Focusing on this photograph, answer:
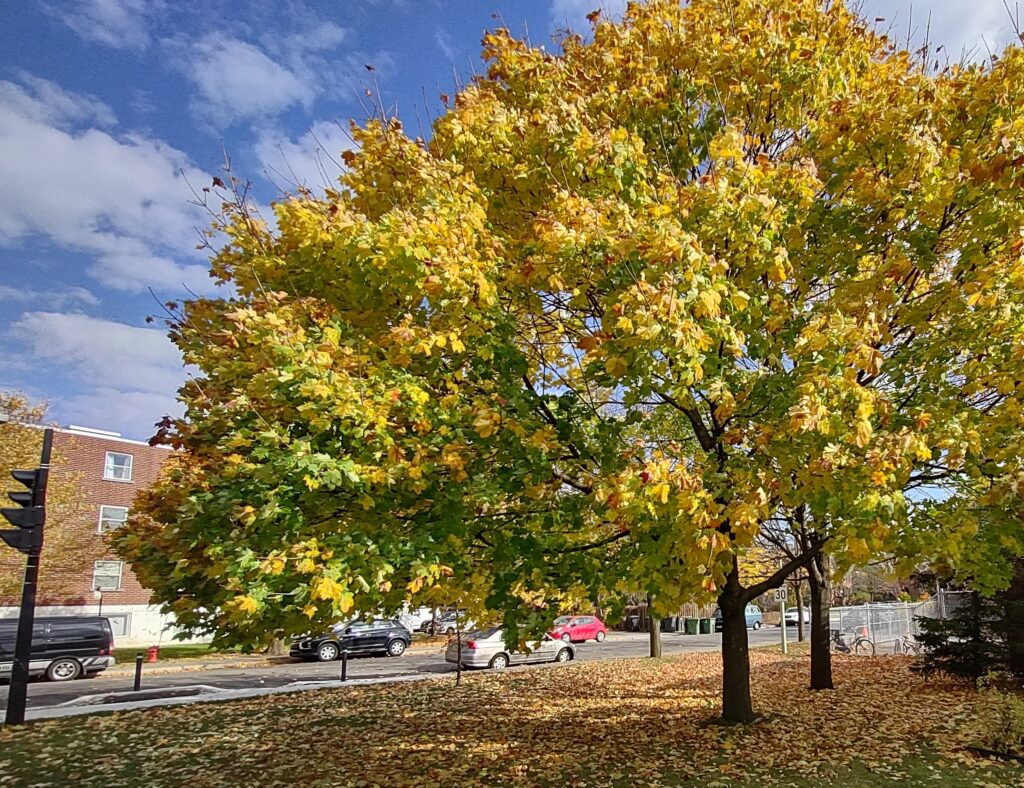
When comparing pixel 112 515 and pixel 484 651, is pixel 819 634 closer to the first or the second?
pixel 484 651

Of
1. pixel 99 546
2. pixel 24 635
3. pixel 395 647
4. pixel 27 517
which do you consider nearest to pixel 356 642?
pixel 395 647

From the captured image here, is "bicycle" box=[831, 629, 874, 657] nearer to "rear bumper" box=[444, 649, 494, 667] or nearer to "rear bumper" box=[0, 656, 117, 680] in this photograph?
"rear bumper" box=[444, 649, 494, 667]

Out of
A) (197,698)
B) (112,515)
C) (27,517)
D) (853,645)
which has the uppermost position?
(112,515)

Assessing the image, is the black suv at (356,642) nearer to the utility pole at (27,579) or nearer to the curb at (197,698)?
the curb at (197,698)

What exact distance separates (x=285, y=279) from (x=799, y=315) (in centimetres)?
519

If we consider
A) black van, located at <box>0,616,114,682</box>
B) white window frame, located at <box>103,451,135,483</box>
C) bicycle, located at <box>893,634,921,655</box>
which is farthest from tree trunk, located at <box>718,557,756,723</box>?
white window frame, located at <box>103,451,135,483</box>

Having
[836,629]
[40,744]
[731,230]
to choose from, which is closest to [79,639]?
[40,744]

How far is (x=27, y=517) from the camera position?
421 inches

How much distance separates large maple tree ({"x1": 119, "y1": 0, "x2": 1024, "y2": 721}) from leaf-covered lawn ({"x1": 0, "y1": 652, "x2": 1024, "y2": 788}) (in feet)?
8.94

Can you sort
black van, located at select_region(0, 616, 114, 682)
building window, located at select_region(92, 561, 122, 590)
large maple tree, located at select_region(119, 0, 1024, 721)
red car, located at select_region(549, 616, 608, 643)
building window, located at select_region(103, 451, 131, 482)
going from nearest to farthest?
large maple tree, located at select_region(119, 0, 1024, 721)
black van, located at select_region(0, 616, 114, 682)
building window, located at select_region(92, 561, 122, 590)
red car, located at select_region(549, 616, 608, 643)
building window, located at select_region(103, 451, 131, 482)

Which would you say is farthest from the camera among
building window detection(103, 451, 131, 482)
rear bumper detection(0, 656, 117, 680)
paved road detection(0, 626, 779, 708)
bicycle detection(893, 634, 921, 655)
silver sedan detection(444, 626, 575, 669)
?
building window detection(103, 451, 131, 482)

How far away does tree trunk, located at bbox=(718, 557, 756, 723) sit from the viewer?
855 centimetres

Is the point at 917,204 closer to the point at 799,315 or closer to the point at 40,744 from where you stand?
the point at 799,315

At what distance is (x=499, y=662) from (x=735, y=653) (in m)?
15.7
